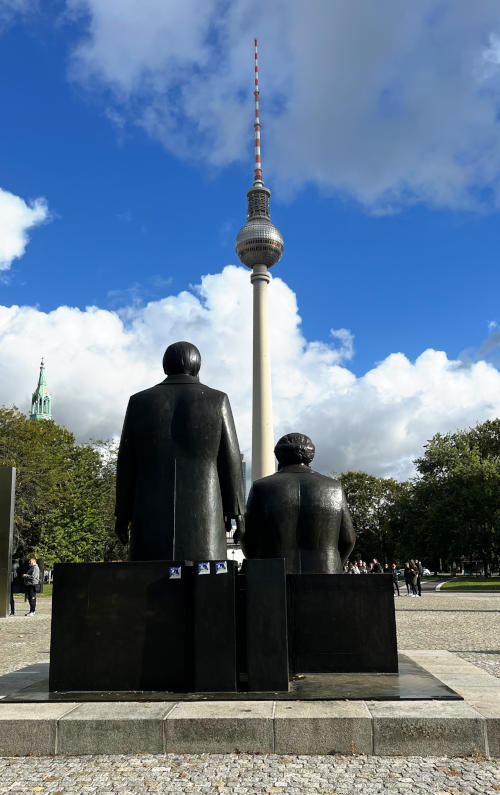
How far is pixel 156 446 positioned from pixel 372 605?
2412 millimetres

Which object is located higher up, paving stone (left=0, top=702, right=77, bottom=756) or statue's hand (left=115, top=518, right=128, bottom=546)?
statue's hand (left=115, top=518, right=128, bottom=546)

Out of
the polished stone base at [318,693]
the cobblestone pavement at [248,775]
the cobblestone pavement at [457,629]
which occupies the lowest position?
the cobblestone pavement at [457,629]

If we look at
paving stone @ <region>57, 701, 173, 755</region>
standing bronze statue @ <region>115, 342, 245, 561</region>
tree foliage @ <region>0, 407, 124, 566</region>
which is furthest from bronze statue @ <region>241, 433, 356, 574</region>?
tree foliage @ <region>0, 407, 124, 566</region>

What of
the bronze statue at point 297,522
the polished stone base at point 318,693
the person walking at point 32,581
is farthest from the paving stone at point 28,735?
the person walking at point 32,581

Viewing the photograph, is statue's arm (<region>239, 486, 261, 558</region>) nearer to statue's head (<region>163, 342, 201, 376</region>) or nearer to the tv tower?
statue's head (<region>163, 342, 201, 376</region>)

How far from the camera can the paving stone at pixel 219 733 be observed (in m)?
4.84

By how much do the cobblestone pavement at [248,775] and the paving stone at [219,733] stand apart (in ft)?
0.21

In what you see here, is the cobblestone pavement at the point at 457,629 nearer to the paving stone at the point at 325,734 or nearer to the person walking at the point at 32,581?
the paving stone at the point at 325,734

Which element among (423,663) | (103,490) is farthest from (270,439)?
(423,663)

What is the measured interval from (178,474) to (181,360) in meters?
1.15

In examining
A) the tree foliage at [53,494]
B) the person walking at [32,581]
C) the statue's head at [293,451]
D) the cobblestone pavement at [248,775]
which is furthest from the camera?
the tree foliage at [53,494]

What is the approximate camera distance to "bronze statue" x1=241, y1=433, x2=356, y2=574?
6992mm

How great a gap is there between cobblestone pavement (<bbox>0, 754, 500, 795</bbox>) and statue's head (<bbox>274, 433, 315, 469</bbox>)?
328 cm

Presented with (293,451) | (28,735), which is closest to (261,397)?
(293,451)
